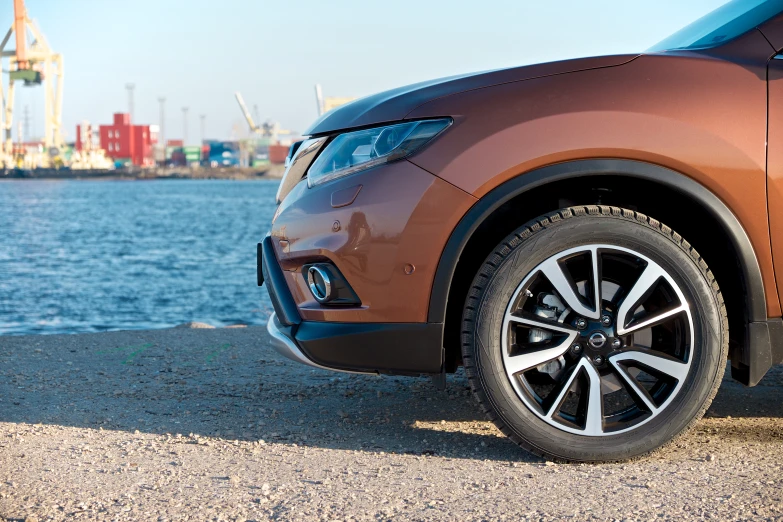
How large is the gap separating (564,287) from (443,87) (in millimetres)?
767

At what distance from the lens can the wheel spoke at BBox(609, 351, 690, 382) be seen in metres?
2.53

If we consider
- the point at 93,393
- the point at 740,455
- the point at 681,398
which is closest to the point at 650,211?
the point at 681,398

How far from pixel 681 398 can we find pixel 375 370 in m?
1.00

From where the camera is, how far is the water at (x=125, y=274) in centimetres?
1540

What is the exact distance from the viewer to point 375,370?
2.62 metres

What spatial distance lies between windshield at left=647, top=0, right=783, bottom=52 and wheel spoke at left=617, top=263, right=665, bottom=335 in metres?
0.82

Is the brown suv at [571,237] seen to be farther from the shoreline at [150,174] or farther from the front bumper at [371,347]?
the shoreline at [150,174]

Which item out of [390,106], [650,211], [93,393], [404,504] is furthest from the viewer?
[93,393]

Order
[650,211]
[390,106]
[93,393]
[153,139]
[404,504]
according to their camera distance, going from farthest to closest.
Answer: [153,139]
[93,393]
[650,211]
[390,106]
[404,504]

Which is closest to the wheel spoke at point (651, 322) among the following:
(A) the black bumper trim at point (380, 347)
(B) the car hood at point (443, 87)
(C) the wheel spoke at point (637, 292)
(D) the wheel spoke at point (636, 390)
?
(C) the wheel spoke at point (637, 292)

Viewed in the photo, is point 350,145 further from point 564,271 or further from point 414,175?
point 564,271

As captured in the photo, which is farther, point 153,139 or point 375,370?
point 153,139

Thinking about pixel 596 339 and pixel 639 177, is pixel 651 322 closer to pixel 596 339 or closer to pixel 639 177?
pixel 596 339

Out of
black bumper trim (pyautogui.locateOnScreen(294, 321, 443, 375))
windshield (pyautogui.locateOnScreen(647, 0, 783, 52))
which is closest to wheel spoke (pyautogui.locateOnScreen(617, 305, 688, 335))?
black bumper trim (pyautogui.locateOnScreen(294, 321, 443, 375))
